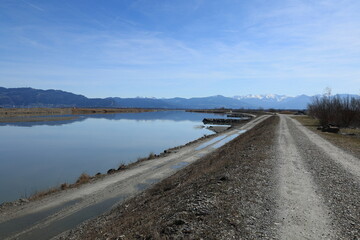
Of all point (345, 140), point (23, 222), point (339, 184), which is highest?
point (339, 184)

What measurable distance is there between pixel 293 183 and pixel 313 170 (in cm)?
349

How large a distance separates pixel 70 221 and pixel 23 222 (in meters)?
2.24

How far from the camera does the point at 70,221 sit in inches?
527

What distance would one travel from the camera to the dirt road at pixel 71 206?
41.3 feet

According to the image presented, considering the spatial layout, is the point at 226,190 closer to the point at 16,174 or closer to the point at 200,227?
the point at 200,227

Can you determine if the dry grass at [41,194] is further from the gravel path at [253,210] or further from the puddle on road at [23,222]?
the gravel path at [253,210]

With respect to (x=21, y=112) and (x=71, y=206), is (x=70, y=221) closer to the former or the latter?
(x=71, y=206)

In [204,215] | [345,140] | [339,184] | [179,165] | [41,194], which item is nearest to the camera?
[204,215]

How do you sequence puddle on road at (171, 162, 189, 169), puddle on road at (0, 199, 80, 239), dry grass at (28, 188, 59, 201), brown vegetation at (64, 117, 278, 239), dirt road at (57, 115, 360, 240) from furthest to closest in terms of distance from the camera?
puddle on road at (171, 162, 189, 169) < dry grass at (28, 188, 59, 201) < puddle on road at (0, 199, 80, 239) < brown vegetation at (64, 117, 278, 239) < dirt road at (57, 115, 360, 240)

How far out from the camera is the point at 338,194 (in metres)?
11.3

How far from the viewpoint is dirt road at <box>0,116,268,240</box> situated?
1260 cm

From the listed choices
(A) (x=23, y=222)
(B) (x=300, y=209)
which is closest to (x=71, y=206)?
(A) (x=23, y=222)

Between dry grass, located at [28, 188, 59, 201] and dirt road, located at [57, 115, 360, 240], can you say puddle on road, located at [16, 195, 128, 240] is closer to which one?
dirt road, located at [57, 115, 360, 240]

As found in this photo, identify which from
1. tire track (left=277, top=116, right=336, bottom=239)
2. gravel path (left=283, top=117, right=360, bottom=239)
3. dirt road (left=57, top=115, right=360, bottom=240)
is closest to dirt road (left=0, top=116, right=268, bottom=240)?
dirt road (left=57, top=115, right=360, bottom=240)
